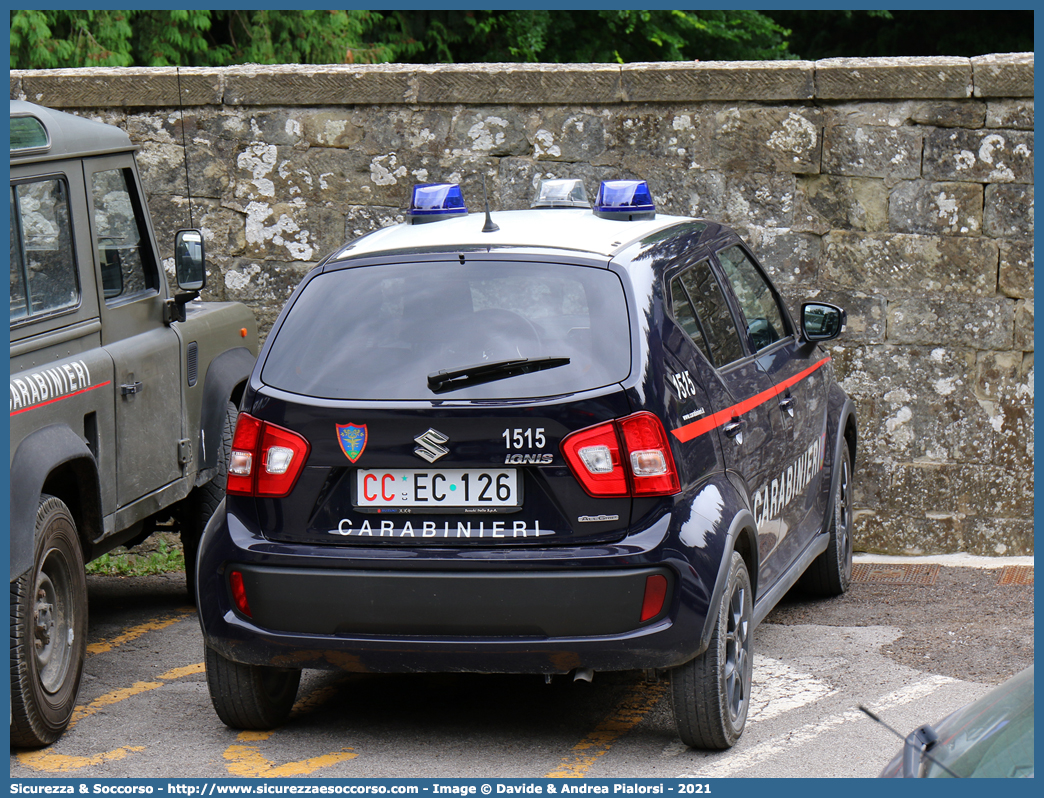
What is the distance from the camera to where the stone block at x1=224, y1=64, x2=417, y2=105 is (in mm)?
7785

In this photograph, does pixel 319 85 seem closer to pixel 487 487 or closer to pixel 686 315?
pixel 686 315

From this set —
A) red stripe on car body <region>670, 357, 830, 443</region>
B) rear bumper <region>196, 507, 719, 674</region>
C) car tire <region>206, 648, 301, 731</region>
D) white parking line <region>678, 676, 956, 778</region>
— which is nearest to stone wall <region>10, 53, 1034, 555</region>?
red stripe on car body <region>670, 357, 830, 443</region>

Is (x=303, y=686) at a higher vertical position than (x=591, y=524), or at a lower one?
lower

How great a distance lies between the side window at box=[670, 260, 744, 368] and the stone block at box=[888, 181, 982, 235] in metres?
2.82

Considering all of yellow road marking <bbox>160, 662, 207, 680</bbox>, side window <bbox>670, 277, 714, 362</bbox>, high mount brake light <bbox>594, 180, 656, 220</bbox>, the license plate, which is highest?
high mount brake light <bbox>594, 180, 656, 220</bbox>

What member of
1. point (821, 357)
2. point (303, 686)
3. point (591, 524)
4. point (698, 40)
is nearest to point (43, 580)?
point (303, 686)

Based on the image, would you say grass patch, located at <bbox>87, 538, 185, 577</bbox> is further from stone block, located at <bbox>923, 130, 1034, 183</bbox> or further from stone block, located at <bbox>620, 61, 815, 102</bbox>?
stone block, located at <bbox>923, 130, 1034, 183</bbox>

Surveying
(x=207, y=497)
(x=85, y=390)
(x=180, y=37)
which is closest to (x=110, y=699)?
(x=85, y=390)

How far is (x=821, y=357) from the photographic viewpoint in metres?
6.24

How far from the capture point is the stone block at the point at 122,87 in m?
7.89

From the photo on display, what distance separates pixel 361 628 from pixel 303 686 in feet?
4.31

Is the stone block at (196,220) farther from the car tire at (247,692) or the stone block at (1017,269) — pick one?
the stone block at (1017,269)

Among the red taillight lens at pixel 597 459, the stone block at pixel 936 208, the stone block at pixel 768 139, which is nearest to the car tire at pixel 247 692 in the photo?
the red taillight lens at pixel 597 459

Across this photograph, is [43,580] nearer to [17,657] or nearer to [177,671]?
[17,657]
